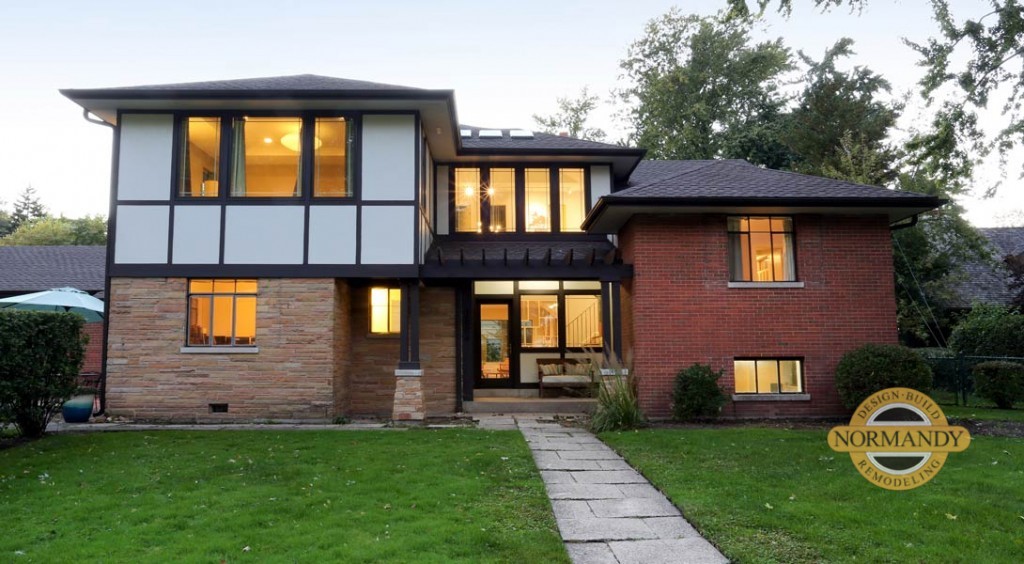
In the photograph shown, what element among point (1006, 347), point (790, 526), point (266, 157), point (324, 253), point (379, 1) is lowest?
point (790, 526)

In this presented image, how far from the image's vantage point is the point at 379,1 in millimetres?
19312

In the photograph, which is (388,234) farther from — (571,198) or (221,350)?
(571,198)

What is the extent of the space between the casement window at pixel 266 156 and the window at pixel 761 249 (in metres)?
7.06

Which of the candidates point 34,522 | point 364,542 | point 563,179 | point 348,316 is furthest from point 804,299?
point 34,522

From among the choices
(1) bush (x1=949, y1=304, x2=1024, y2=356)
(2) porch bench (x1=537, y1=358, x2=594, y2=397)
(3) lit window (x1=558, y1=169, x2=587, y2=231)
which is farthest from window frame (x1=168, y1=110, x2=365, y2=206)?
(1) bush (x1=949, y1=304, x2=1024, y2=356)

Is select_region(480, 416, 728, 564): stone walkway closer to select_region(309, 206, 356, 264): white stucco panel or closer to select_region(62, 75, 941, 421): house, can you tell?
select_region(62, 75, 941, 421): house

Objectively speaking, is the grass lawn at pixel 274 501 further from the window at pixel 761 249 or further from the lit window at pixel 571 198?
the lit window at pixel 571 198

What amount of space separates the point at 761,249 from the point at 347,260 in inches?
295

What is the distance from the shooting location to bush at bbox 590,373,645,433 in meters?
9.80

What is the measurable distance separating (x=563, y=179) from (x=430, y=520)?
33.5 feet

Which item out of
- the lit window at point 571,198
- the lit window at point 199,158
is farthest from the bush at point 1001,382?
the lit window at point 199,158

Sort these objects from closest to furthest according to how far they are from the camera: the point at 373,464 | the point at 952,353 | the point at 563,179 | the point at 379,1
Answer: the point at 373,464 → the point at 563,179 → the point at 952,353 → the point at 379,1

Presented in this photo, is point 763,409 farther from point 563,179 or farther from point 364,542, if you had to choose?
point 364,542

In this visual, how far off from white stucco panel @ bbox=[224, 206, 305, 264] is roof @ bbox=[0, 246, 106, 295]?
11.3 metres
